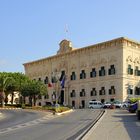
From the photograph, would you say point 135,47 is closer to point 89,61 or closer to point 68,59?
point 89,61

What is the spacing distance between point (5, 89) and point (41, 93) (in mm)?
9494

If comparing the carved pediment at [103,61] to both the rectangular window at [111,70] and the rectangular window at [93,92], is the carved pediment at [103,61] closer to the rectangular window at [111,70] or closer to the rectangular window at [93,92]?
the rectangular window at [111,70]

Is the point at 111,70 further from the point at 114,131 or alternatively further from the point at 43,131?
the point at 114,131

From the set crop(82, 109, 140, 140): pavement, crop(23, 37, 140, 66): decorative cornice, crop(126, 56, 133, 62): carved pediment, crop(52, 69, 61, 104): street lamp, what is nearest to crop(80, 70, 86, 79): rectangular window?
crop(23, 37, 140, 66): decorative cornice

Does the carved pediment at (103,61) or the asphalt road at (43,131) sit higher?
the carved pediment at (103,61)

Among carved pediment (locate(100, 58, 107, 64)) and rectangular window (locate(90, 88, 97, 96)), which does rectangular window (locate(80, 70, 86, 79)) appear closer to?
rectangular window (locate(90, 88, 97, 96))

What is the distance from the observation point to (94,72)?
88250 millimetres

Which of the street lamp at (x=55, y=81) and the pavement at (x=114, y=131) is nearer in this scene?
the pavement at (x=114, y=131)

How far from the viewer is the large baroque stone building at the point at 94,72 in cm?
8112

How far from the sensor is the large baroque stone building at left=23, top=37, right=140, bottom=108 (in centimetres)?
8112

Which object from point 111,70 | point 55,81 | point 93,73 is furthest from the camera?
point 55,81

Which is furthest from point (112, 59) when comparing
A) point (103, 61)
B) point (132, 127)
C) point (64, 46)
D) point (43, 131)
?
point (43, 131)

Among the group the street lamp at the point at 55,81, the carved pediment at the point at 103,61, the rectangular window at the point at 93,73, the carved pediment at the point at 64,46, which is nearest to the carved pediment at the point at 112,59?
the carved pediment at the point at 103,61

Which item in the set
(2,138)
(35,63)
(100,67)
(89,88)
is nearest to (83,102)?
(89,88)
